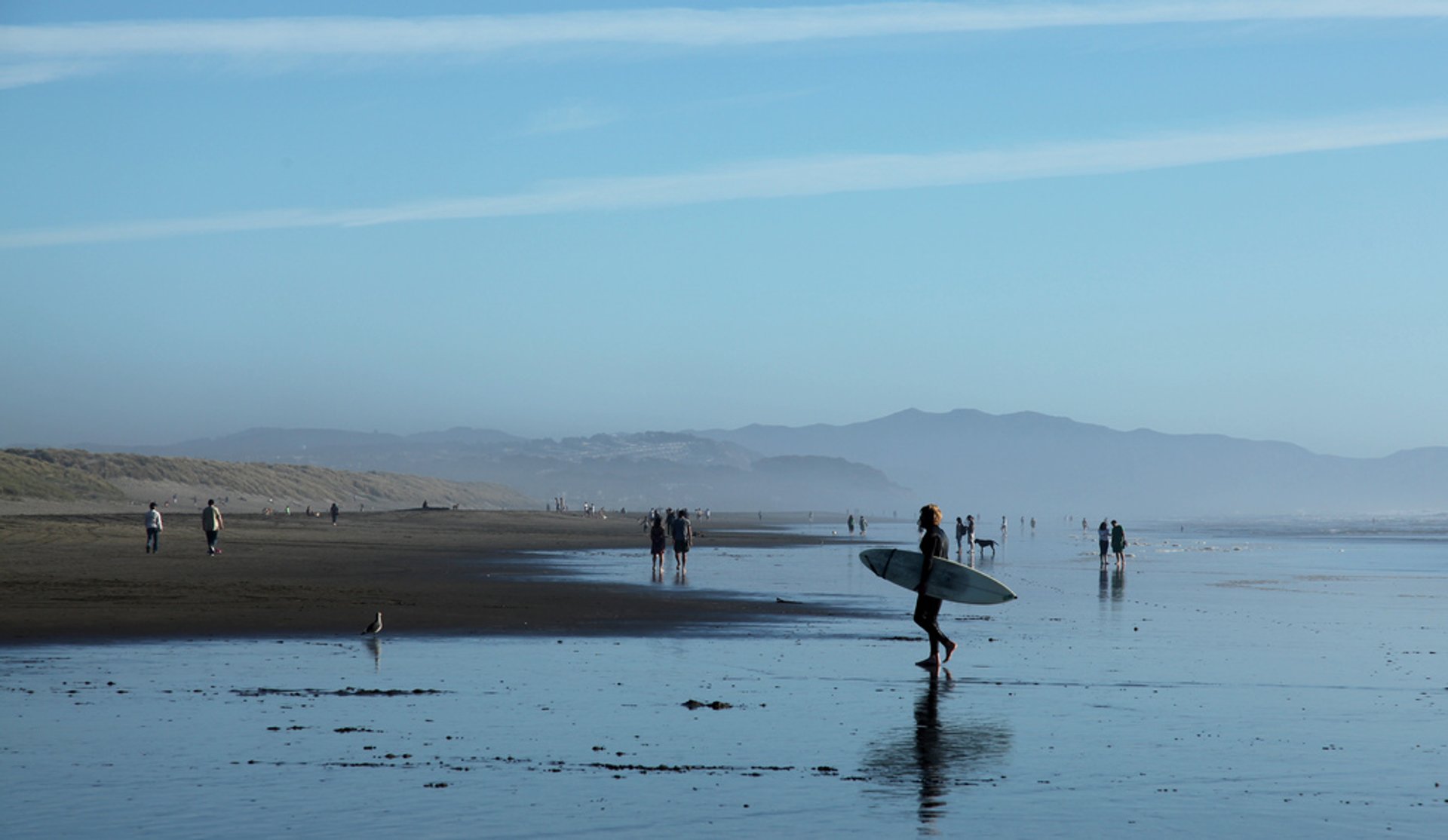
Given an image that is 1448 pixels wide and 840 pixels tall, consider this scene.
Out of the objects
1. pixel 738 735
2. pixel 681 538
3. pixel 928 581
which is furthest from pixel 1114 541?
pixel 738 735

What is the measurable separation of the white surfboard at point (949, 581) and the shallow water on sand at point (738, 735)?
834mm

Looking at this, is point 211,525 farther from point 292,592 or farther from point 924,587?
point 924,587

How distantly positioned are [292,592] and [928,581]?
15420 millimetres

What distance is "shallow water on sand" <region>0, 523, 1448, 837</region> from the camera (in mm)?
9883

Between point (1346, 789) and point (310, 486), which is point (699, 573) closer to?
point (1346, 789)

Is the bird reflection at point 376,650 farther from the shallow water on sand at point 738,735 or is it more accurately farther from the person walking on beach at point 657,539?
the person walking on beach at point 657,539

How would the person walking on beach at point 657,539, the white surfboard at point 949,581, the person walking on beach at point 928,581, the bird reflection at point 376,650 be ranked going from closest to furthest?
the bird reflection at point 376,650
the person walking on beach at point 928,581
the white surfboard at point 949,581
the person walking on beach at point 657,539

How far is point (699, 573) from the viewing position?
43156 millimetres

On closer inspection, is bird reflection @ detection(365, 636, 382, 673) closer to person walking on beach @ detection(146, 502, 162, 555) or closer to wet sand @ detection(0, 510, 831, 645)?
wet sand @ detection(0, 510, 831, 645)

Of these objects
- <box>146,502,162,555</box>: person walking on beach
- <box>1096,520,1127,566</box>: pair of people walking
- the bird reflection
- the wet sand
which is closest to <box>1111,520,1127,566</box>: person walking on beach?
<box>1096,520,1127,566</box>: pair of people walking

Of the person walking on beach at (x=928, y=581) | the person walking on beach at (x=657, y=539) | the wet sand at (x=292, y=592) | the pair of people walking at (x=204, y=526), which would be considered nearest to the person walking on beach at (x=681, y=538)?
the person walking on beach at (x=657, y=539)

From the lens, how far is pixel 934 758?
12.1m

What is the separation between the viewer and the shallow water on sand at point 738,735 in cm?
988

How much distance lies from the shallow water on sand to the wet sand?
2316 mm
